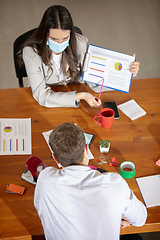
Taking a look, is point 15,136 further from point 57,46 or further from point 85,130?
point 57,46

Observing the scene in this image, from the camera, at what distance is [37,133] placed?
158 cm

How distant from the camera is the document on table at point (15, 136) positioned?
149cm

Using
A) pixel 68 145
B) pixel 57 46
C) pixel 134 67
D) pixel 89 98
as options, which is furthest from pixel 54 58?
pixel 68 145

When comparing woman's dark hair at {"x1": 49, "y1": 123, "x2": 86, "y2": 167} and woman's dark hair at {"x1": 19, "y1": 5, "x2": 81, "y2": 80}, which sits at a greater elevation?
woman's dark hair at {"x1": 19, "y1": 5, "x2": 81, "y2": 80}

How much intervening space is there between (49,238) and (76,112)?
0.83 meters

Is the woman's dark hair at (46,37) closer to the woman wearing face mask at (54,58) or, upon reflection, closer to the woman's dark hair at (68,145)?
the woman wearing face mask at (54,58)

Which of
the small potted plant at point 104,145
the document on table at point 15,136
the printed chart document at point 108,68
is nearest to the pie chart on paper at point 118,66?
the printed chart document at point 108,68

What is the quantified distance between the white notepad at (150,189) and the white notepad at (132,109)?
1.45ft

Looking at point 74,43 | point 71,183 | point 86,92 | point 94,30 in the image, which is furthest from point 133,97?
point 94,30

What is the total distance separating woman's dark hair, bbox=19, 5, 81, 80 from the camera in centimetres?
158

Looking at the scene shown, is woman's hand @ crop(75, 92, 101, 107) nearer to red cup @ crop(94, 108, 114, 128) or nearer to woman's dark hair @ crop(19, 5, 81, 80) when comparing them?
red cup @ crop(94, 108, 114, 128)

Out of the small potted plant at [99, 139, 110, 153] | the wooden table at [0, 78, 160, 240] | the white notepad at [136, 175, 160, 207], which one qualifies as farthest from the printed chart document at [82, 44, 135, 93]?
the white notepad at [136, 175, 160, 207]

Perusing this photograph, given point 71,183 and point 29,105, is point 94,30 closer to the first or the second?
point 29,105

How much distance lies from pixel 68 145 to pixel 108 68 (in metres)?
0.83
